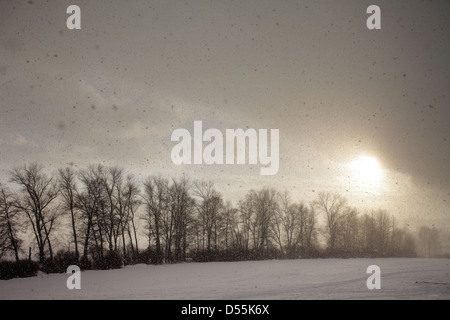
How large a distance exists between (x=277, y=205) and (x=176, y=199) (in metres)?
20.1

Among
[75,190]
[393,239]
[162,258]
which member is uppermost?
[75,190]

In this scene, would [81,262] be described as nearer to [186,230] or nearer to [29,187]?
[29,187]

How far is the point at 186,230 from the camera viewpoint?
43.5 meters

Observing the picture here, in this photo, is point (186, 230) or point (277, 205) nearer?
point (186, 230)

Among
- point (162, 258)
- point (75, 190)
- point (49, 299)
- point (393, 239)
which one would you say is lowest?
point (393, 239)
